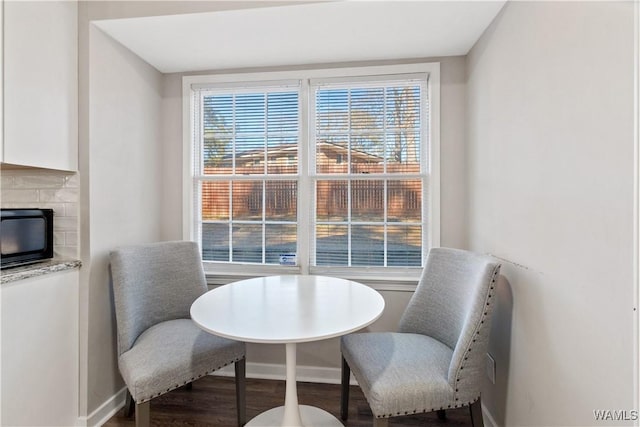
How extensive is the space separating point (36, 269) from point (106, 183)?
1.91ft

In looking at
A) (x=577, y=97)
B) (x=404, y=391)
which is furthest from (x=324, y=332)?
(x=577, y=97)

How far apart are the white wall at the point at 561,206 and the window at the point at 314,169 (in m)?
0.55

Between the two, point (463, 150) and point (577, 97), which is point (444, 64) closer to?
point (463, 150)

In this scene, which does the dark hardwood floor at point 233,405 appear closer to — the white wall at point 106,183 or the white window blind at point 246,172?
the white wall at point 106,183

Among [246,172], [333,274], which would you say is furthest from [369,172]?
[246,172]

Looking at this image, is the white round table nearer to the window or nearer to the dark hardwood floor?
the dark hardwood floor

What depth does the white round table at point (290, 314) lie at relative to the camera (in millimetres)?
1178

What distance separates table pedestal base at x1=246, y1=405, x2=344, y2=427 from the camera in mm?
1651

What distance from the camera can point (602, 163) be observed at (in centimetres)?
93

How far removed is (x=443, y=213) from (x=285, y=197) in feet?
3.80

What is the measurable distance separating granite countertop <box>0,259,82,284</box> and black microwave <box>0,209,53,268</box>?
0.05 meters

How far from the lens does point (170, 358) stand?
1.49 m

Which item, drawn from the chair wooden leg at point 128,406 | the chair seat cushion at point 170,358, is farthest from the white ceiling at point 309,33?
the chair wooden leg at point 128,406

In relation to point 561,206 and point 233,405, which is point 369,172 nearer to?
point 561,206
